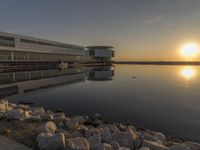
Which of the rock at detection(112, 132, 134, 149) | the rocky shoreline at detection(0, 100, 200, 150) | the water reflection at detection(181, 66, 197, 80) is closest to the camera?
the rocky shoreline at detection(0, 100, 200, 150)

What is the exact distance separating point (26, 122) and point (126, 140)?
5187 millimetres

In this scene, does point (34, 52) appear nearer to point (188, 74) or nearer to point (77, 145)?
point (188, 74)

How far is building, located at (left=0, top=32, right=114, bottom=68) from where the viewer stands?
203 feet

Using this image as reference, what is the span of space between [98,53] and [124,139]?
133 metres

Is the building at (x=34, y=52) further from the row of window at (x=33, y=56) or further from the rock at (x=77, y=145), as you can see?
the rock at (x=77, y=145)

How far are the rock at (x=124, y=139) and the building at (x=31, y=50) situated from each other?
198 ft

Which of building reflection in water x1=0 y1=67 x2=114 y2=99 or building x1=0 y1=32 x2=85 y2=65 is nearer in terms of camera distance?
building reflection in water x1=0 y1=67 x2=114 y2=99

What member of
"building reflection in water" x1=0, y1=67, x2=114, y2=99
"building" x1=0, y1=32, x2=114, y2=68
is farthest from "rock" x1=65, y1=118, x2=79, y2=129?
"building" x1=0, y1=32, x2=114, y2=68

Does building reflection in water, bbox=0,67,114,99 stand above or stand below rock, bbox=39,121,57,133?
below

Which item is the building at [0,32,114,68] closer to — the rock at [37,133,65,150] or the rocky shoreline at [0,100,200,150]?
the rocky shoreline at [0,100,200,150]

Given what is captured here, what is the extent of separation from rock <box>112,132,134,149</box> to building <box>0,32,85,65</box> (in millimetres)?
60242

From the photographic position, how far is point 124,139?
7.80 m

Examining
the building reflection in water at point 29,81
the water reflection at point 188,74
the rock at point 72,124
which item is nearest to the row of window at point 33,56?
the building reflection in water at point 29,81

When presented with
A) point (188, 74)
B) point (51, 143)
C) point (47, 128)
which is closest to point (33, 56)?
point (188, 74)
